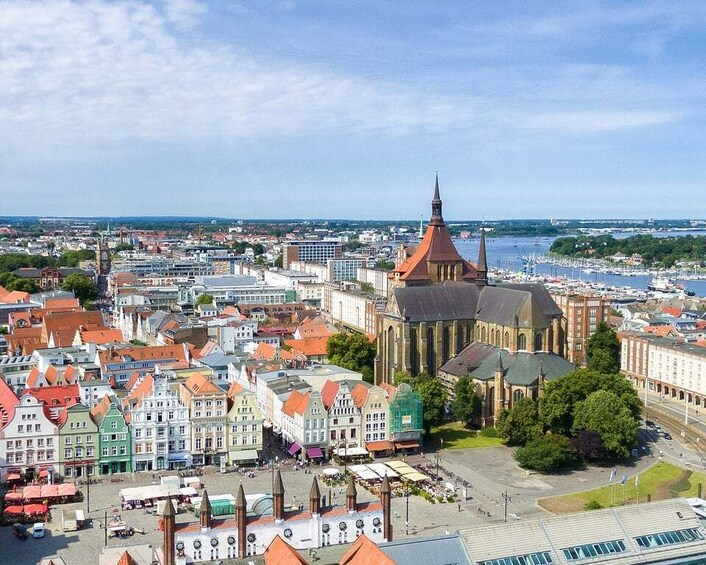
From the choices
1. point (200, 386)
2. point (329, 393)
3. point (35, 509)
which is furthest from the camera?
point (329, 393)

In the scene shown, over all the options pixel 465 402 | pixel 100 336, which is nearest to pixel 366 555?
pixel 465 402

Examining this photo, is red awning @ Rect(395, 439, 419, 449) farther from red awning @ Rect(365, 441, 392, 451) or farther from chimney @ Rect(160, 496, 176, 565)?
chimney @ Rect(160, 496, 176, 565)

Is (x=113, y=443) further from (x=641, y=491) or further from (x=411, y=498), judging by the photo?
(x=641, y=491)

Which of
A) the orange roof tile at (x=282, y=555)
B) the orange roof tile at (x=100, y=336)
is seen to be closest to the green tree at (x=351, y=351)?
the orange roof tile at (x=100, y=336)

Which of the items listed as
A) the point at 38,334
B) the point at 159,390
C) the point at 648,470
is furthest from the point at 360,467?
the point at 38,334

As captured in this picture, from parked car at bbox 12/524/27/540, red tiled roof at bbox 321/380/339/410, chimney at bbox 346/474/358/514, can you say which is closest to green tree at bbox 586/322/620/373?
red tiled roof at bbox 321/380/339/410

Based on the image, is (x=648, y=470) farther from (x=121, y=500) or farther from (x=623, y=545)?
(x=121, y=500)
